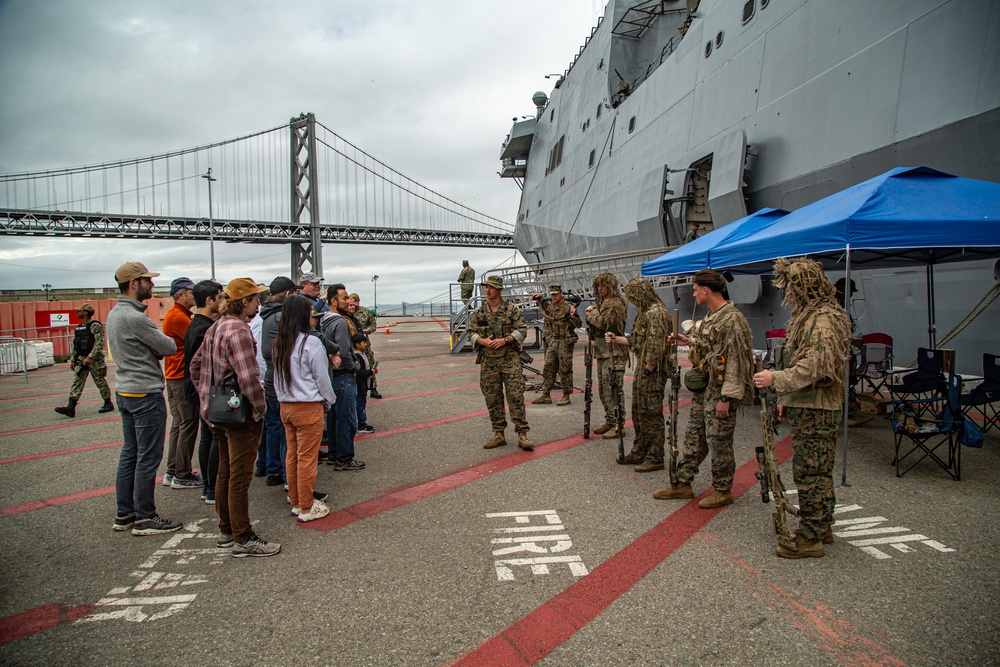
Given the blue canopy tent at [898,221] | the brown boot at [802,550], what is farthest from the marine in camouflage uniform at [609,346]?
the brown boot at [802,550]

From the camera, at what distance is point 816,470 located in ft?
10.4

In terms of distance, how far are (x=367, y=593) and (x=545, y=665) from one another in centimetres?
109

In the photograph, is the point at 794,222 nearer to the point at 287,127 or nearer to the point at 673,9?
the point at 673,9

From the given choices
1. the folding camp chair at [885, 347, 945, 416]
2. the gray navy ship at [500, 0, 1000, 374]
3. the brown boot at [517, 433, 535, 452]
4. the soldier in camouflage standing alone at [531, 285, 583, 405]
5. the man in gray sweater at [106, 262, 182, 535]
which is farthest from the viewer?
the soldier in camouflage standing alone at [531, 285, 583, 405]

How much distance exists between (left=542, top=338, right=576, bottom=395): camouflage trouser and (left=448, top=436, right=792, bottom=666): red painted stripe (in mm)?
4512

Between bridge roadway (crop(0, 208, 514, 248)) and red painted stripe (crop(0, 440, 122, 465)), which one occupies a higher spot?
bridge roadway (crop(0, 208, 514, 248))

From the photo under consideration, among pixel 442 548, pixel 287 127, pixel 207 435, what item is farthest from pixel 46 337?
pixel 287 127

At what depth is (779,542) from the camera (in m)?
3.16

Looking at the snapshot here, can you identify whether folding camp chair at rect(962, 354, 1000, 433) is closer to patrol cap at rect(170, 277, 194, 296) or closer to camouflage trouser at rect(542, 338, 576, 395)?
camouflage trouser at rect(542, 338, 576, 395)

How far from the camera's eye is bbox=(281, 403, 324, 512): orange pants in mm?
3754

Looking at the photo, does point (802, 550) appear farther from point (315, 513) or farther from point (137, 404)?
point (137, 404)

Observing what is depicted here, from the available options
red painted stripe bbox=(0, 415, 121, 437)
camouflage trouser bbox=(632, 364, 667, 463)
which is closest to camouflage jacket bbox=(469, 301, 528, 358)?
camouflage trouser bbox=(632, 364, 667, 463)

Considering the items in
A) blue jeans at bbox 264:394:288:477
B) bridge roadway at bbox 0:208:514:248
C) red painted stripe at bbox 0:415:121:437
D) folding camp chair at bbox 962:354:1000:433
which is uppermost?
bridge roadway at bbox 0:208:514:248

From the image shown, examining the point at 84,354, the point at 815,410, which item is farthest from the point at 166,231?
the point at 815,410
